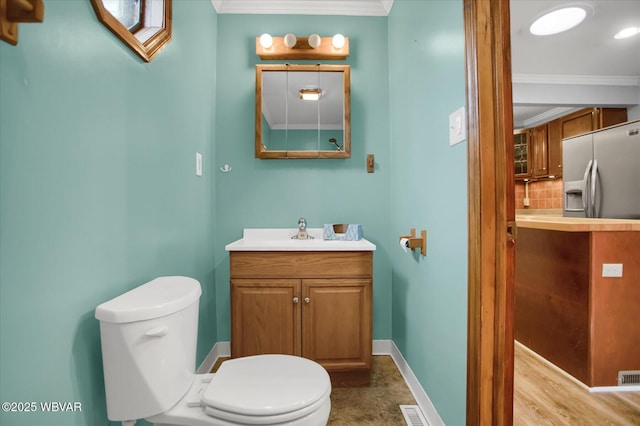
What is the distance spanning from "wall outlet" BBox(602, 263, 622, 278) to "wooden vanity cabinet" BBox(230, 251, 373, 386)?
4.36ft

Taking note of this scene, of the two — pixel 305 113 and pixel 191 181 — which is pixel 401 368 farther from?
pixel 305 113

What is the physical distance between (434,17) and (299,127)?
1.00 metres

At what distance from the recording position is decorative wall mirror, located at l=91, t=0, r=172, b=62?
917 mm

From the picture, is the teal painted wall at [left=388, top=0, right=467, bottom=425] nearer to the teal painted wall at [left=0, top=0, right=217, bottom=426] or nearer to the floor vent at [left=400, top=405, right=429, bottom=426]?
the floor vent at [left=400, top=405, right=429, bottom=426]

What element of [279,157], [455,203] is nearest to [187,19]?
[279,157]

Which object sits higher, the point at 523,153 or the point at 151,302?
the point at 523,153

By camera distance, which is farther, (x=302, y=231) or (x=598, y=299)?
(x=302, y=231)

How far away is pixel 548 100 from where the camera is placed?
314 cm

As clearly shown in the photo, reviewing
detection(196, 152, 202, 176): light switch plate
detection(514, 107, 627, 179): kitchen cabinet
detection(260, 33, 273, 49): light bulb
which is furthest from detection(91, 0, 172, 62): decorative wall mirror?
detection(514, 107, 627, 179): kitchen cabinet

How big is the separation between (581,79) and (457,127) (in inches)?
130

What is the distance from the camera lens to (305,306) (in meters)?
1.58

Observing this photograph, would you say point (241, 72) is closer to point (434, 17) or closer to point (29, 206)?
point (434, 17)

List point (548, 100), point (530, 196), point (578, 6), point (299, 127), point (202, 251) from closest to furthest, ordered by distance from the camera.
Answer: point (202, 251) → point (578, 6) → point (299, 127) → point (548, 100) → point (530, 196)

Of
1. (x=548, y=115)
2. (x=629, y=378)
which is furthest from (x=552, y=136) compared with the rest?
(x=629, y=378)
